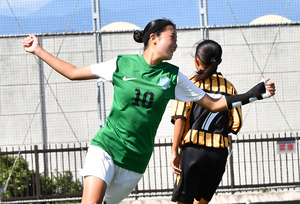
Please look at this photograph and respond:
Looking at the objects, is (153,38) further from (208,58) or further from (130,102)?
(208,58)

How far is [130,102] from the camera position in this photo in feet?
8.35

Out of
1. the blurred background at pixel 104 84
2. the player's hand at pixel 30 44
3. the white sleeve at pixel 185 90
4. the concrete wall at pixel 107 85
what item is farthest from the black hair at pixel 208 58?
the concrete wall at pixel 107 85

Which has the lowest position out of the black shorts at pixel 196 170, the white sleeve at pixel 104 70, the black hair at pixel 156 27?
the black shorts at pixel 196 170

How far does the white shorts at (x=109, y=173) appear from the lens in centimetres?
244

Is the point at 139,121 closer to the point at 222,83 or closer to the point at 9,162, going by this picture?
the point at 222,83

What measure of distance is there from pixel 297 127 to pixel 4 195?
18.1 feet

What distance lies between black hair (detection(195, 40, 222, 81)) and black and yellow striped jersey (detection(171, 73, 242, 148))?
6 cm

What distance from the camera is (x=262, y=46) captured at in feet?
26.7

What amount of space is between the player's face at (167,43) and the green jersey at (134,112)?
0.36 feet

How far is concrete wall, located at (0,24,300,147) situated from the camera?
303 inches

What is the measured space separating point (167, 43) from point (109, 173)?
89 cm

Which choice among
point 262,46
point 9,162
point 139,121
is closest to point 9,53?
point 9,162

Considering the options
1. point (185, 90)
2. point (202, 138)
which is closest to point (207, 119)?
point (202, 138)

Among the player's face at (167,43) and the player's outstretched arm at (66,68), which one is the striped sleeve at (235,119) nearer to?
the player's face at (167,43)
